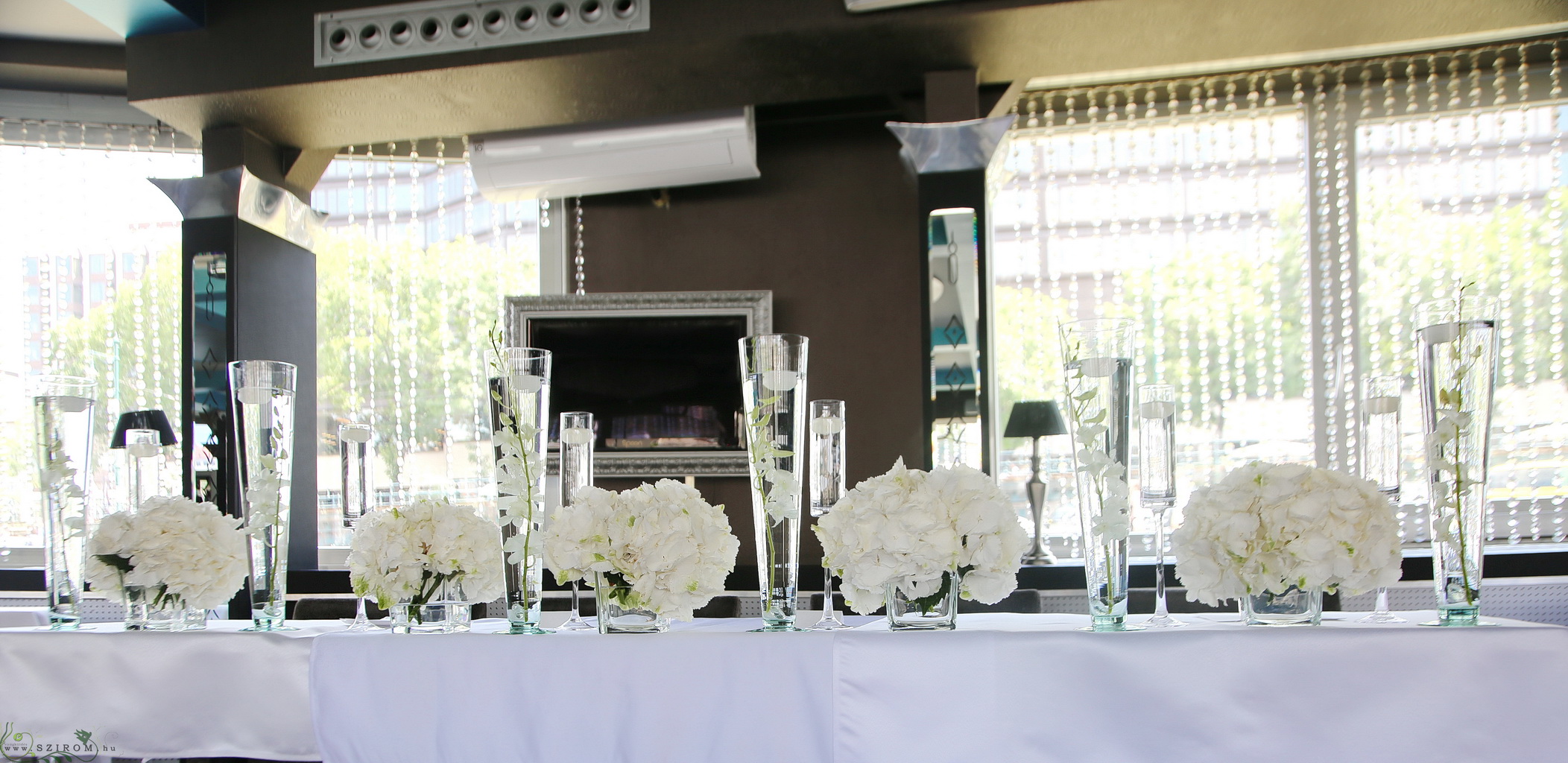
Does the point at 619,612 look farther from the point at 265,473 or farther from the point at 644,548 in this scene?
the point at 265,473

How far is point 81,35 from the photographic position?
4.47 m

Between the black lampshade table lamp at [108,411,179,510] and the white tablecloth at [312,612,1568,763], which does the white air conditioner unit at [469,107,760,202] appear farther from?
the white tablecloth at [312,612,1568,763]

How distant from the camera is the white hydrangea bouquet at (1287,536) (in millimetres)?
1250

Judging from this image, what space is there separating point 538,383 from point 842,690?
61cm

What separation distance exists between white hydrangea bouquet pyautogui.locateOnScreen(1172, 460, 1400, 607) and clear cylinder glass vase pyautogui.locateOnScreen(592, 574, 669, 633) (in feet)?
2.27

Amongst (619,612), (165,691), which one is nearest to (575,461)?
(619,612)


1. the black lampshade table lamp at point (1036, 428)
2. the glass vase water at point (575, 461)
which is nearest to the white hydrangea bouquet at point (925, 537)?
the glass vase water at point (575, 461)

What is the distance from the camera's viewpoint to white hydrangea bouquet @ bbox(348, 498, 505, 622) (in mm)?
1474

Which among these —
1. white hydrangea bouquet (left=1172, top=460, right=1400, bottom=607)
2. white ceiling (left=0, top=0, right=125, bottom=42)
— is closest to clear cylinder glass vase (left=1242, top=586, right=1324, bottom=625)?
white hydrangea bouquet (left=1172, top=460, right=1400, bottom=607)

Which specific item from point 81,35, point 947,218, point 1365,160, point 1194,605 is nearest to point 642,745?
point 1194,605

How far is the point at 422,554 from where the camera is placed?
4.86 feet

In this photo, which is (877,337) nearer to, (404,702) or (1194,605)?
(1194,605)

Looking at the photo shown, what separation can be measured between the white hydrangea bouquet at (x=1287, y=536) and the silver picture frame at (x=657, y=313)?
10.8 ft

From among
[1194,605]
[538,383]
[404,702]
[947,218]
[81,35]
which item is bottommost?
[1194,605]
